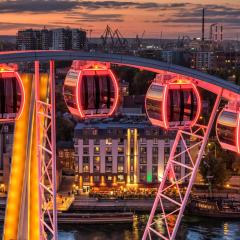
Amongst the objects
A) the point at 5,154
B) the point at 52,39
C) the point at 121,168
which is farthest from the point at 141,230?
the point at 52,39

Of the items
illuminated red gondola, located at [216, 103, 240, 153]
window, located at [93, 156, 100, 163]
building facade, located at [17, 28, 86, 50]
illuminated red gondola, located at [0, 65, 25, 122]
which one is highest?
illuminated red gondola, located at [0, 65, 25, 122]

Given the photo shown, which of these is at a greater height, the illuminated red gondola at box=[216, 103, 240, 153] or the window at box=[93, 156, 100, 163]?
the illuminated red gondola at box=[216, 103, 240, 153]

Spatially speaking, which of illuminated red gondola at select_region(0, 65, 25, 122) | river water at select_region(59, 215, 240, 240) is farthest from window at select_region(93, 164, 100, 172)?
illuminated red gondola at select_region(0, 65, 25, 122)

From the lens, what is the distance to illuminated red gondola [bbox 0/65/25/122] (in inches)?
176

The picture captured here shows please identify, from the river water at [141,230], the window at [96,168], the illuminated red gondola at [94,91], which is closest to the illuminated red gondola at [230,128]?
the illuminated red gondola at [94,91]

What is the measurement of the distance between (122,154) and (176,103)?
41.0 ft

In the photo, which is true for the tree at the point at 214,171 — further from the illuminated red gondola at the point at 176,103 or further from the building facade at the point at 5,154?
the illuminated red gondola at the point at 176,103

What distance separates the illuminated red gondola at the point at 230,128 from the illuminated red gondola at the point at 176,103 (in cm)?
23

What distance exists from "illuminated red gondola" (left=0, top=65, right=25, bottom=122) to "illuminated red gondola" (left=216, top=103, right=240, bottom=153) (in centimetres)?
129

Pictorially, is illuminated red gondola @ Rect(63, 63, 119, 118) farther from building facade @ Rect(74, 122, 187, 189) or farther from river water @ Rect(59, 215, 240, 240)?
building facade @ Rect(74, 122, 187, 189)

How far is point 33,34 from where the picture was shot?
189 ft

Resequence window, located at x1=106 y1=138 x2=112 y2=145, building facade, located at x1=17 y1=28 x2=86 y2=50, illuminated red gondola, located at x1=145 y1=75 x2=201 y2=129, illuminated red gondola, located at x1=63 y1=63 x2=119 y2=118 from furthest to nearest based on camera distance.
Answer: building facade, located at x1=17 y1=28 x2=86 y2=50, window, located at x1=106 y1=138 x2=112 y2=145, illuminated red gondola, located at x1=145 y1=75 x2=201 y2=129, illuminated red gondola, located at x1=63 y1=63 x2=119 y2=118

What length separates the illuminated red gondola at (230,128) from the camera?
4637mm

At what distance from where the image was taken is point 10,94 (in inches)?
177
